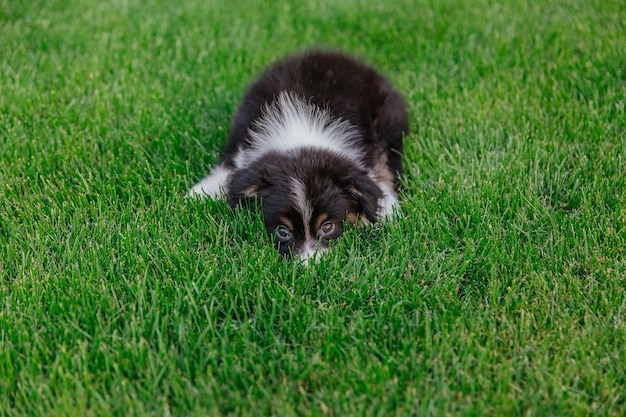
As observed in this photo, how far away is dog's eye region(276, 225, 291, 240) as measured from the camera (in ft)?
13.2

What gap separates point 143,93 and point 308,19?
7.10ft

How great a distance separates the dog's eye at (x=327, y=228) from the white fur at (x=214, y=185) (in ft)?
2.35

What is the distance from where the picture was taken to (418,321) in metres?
3.36

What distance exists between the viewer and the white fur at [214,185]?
4.37 metres

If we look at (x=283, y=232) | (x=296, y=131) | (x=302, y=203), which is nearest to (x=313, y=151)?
(x=296, y=131)

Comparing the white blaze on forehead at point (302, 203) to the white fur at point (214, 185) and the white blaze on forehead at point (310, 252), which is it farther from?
the white fur at point (214, 185)

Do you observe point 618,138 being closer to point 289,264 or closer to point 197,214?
point 289,264

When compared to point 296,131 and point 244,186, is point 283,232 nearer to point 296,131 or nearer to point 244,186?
point 244,186

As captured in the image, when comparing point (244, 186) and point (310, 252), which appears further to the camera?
point (244, 186)

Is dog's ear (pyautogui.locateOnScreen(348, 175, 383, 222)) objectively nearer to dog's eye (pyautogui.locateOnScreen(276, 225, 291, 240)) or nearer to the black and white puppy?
the black and white puppy

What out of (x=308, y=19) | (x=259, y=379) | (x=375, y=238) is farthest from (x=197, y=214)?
(x=308, y=19)

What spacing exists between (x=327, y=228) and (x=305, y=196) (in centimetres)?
25

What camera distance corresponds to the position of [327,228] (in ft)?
13.2

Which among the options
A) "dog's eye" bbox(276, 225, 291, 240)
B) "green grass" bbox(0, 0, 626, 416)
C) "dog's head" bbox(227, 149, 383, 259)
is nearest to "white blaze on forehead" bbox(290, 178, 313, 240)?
"dog's head" bbox(227, 149, 383, 259)
